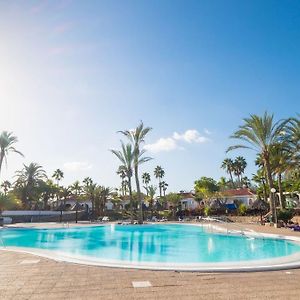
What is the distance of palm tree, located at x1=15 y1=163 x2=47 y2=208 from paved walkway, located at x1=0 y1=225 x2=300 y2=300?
1969 inches

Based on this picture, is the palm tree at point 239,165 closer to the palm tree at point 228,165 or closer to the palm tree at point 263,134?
the palm tree at point 228,165

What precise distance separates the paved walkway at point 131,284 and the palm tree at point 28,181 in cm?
5000

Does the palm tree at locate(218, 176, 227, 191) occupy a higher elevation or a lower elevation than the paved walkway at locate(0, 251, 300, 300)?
higher

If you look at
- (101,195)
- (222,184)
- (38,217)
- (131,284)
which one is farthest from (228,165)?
(131,284)

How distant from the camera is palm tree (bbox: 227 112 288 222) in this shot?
26297 mm

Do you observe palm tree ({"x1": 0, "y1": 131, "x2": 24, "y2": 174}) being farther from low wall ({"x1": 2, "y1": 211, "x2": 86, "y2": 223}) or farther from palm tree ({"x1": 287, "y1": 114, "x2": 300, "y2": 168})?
palm tree ({"x1": 287, "y1": 114, "x2": 300, "y2": 168})

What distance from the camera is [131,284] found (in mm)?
6449

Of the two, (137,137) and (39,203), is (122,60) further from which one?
(39,203)

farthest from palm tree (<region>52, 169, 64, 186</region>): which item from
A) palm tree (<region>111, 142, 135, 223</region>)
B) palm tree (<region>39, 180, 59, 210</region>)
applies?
palm tree (<region>111, 142, 135, 223</region>)

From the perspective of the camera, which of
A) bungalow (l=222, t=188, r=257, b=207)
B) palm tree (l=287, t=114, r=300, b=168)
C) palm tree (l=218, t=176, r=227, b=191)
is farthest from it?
palm tree (l=218, t=176, r=227, b=191)

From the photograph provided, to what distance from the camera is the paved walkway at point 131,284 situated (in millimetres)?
5617

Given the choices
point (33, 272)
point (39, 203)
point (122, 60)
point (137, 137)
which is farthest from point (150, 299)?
point (39, 203)

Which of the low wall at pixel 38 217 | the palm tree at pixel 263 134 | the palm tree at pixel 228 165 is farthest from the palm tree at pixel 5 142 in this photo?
the palm tree at pixel 228 165

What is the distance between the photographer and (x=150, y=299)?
5379mm
